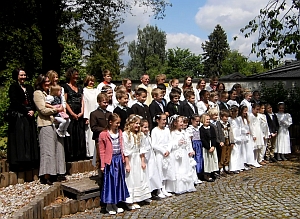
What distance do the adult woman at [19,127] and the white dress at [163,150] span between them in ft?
7.68

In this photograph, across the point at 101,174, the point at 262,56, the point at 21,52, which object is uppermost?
the point at 21,52

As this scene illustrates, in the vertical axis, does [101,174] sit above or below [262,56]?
below

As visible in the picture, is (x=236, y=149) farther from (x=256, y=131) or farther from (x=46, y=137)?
(x=46, y=137)

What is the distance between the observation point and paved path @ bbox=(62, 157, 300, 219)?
19.6 ft

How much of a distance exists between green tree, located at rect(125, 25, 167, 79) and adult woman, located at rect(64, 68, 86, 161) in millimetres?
64106

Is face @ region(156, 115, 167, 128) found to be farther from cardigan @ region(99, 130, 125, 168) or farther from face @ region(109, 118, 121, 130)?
cardigan @ region(99, 130, 125, 168)

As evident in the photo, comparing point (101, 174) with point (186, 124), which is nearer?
point (101, 174)

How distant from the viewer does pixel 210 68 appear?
77.0 metres

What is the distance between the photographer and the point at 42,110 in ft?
21.7

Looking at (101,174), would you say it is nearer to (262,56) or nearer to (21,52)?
(262,56)

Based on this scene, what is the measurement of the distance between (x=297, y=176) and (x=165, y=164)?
3.35 meters

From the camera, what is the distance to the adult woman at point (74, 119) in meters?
7.74

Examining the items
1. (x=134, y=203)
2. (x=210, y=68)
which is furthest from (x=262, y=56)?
(x=210, y=68)

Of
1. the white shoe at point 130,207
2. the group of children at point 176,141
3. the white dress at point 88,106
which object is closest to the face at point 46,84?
the group of children at point 176,141
